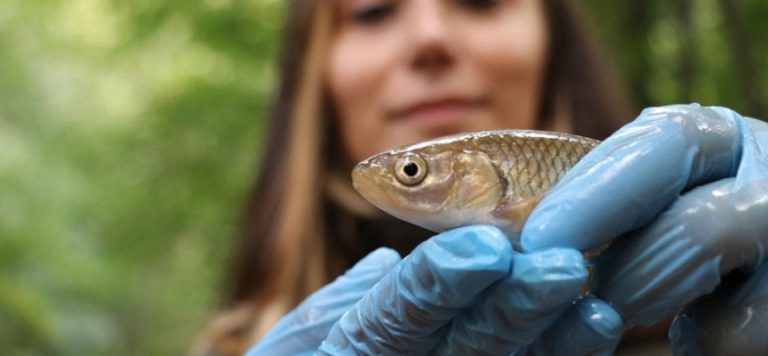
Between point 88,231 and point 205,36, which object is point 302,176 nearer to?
point 205,36

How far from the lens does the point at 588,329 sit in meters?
0.80

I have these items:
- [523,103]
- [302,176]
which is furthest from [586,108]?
[302,176]

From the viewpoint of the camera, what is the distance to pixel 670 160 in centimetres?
82

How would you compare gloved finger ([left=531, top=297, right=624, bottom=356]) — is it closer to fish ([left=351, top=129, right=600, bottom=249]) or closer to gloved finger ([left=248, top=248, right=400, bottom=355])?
fish ([left=351, top=129, right=600, bottom=249])

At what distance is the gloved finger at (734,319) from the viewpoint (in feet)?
2.73

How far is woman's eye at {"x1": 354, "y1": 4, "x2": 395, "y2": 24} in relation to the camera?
71.4 inches

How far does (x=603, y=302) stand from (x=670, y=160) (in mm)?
160

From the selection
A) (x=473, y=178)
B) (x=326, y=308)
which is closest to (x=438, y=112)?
(x=326, y=308)

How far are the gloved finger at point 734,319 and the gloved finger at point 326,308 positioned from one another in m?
0.44

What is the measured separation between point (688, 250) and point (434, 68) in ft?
3.17

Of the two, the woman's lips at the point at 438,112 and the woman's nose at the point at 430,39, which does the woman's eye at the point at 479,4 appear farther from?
the woman's lips at the point at 438,112

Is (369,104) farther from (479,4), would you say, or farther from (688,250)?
(688,250)

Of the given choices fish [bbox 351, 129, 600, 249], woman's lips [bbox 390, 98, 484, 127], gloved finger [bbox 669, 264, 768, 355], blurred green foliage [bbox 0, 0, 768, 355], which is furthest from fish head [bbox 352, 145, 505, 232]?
blurred green foliage [bbox 0, 0, 768, 355]

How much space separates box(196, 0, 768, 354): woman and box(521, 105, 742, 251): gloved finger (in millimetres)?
848
